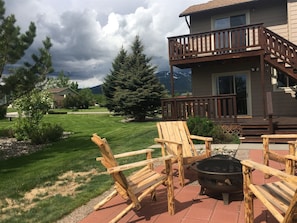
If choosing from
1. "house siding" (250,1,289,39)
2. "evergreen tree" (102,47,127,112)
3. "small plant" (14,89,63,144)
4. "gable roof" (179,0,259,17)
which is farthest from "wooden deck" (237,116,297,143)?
"evergreen tree" (102,47,127,112)

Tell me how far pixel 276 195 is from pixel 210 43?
9757mm

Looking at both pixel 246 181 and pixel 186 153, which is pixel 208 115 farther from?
pixel 246 181

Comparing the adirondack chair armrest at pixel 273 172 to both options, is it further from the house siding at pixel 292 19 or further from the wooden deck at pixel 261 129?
the house siding at pixel 292 19

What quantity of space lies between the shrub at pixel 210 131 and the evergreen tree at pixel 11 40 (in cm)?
573

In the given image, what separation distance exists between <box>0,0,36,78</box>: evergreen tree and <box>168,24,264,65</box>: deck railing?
5771 mm

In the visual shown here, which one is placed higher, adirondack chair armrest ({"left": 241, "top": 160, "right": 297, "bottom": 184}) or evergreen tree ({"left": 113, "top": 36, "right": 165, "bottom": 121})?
evergreen tree ({"left": 113, "top": 36, "right": 165, "bottom": 121})

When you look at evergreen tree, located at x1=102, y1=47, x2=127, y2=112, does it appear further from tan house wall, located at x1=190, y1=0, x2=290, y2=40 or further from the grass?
the grass

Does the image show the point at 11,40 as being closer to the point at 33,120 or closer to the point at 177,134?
the point at 33,120

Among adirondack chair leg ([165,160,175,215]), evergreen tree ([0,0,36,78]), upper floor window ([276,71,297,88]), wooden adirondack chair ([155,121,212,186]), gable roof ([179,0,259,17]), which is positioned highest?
gable roof ([179,0,259,17])

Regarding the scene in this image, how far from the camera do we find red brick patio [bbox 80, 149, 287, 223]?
10.9ft

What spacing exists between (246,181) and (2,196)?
3.80m

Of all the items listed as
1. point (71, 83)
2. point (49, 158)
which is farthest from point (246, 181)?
point (71, 83)

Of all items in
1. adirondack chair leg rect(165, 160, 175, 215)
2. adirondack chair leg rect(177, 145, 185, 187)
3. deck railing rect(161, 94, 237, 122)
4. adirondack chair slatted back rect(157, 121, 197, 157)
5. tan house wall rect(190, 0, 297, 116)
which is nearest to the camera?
adirondack chair leg rect(165, 160, 175, 215)

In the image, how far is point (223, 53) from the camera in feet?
38.8
